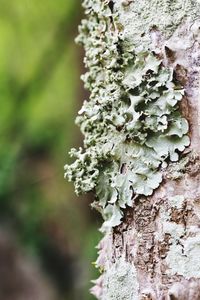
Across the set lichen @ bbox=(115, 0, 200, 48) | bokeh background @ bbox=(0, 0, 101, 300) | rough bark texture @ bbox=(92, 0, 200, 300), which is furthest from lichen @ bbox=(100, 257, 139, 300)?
bokeh background @ bbox=(0, 0, 101, 300)

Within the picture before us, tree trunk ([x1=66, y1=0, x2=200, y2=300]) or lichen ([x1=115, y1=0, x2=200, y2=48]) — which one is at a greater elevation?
lichen ([x1=115, y1=0, x2=200, y2=48])

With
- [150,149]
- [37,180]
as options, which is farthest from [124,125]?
[37,180]

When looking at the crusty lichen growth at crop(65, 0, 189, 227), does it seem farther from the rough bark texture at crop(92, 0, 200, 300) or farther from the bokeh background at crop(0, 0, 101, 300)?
the bokeh background at crop(0, 0, 101, 300)

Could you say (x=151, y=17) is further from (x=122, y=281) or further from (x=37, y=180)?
(x=37, y=180)

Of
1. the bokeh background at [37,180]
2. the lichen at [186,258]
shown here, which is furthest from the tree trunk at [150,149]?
the bokeh background at [37,180]

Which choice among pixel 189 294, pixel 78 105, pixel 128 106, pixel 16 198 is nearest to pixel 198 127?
pixel 128 106

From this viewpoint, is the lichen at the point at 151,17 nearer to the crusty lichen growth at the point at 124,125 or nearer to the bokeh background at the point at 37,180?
the crusty lichen growth at the point at 124,125
